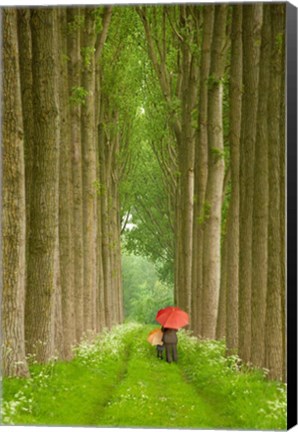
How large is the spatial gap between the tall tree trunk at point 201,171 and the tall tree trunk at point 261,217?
3996 mm

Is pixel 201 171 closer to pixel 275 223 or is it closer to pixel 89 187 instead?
pixel 89 187

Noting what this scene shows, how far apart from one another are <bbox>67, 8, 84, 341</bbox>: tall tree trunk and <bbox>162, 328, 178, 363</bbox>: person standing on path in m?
2.23

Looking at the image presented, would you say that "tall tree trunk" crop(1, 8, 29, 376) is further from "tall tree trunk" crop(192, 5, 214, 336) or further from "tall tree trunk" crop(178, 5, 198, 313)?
"tall tree trunk" crop(178, 5, 198, 313)

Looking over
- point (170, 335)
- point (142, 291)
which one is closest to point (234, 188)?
point (142, 291)

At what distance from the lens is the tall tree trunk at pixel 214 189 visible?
1505 centimetres

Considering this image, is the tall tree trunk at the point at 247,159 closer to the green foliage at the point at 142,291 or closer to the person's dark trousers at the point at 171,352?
the person's dark trousers at the point at 171,352

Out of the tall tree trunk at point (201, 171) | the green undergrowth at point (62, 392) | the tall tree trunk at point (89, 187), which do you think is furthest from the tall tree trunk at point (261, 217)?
the tall tree trunk at point (89, 187)

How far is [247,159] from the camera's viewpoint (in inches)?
475

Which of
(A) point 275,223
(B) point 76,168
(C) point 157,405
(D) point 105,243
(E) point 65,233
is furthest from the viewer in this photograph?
(D) point 105,243

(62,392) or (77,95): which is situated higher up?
(77,95)

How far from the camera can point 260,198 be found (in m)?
11.4

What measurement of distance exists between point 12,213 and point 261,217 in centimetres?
359

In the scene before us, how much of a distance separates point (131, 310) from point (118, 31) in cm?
724

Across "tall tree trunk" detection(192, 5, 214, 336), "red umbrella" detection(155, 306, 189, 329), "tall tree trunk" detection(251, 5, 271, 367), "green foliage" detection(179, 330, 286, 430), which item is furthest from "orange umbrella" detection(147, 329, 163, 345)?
"tall tree trunk" detection(192, 5, 214, 336)
